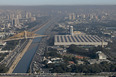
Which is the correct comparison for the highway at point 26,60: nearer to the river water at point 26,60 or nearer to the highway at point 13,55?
the river water at point 26,60

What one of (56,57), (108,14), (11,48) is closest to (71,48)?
(56,57)

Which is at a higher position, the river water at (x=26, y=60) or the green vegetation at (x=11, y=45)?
the green vegetation at (x=11, y=45)

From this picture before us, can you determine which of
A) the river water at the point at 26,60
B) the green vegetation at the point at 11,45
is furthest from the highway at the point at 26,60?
the green vegetation at the point at 11,45

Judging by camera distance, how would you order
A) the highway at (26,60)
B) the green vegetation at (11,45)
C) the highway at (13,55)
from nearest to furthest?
the highway at (26,60)
the highway at (13,55)
the green vegetation at (11,45)

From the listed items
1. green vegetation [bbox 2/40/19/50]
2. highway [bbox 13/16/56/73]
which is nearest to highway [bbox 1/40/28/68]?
green vegetation [bbox 2/40/19/50]

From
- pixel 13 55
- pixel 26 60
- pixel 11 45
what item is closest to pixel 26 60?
pixel 26 60

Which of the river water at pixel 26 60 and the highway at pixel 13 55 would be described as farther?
the highway at pixel 13 55

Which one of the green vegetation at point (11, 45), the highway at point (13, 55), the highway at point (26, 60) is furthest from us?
the green vegetation at point (11, 45)

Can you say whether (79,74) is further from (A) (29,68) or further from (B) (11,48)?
(B) (11,48)

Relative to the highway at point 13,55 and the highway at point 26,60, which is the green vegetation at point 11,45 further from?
the highway at point 26,60

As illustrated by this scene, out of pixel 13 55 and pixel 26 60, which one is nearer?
pixel 26 60

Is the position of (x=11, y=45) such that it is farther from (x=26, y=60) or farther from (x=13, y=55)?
(x=26, y=60)
